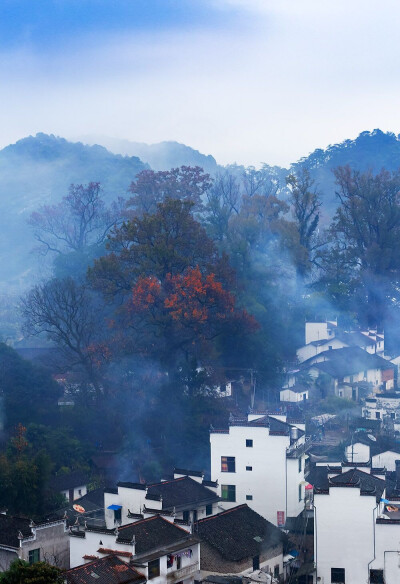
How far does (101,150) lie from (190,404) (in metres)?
56.0

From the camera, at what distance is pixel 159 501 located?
1972 cm

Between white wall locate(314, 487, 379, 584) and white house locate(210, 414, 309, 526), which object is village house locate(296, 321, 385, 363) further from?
white wall locate(314, 487, 379, 584)

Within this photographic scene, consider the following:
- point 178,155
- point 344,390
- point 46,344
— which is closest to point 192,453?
point 344,390

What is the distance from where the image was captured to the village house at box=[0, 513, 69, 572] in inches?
675

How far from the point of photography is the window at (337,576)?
18.3 metres

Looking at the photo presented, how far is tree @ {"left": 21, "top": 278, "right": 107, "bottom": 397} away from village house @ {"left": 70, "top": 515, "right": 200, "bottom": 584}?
1044cm

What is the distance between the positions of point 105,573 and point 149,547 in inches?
63.6

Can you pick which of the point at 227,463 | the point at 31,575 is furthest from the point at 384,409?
the point at 31,575

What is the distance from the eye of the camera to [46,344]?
35.9m

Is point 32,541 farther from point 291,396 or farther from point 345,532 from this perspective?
point 291,396

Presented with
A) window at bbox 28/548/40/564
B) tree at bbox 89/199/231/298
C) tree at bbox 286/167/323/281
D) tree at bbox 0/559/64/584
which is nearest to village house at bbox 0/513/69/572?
window at bbox 28/548/40/564

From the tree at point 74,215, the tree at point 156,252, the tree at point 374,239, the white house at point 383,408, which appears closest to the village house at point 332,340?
the tree at point 374,239

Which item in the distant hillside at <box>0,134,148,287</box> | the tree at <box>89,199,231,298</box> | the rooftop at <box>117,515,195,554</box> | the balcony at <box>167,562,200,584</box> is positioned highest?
the distant hillside at <box>0,134,148,287</box>

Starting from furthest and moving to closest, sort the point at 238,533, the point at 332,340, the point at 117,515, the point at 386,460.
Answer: the point at 332,340, the point at 386,460, the point at 117,515, the point at 238,533
